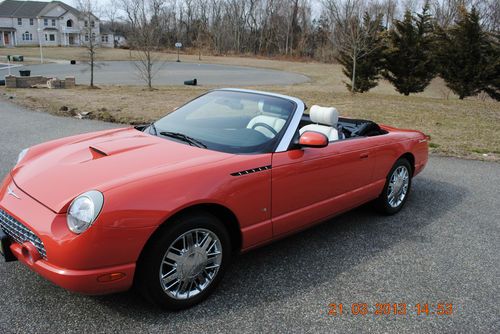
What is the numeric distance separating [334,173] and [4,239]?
2.60m

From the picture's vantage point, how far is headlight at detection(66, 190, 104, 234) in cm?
239

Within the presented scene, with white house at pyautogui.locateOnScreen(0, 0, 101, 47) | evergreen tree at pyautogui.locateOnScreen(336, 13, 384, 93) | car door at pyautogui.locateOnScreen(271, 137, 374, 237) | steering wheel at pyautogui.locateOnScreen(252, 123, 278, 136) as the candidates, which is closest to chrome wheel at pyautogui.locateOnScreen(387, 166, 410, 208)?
car door at pyautogui.locateOnScreen(271, 137, 374, 237)

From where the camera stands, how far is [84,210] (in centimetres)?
244

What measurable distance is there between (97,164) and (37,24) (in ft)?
295

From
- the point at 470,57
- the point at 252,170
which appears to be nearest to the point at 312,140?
the point at 252,170

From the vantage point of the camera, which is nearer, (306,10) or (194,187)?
(194,187)

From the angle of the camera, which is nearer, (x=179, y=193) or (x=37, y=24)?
(x=179, y=193)

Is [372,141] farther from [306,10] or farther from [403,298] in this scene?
[306,10]

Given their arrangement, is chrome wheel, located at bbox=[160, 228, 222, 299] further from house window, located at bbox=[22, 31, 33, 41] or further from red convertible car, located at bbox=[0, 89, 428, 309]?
house window, located at bbox=[22, 31, 33, 41]

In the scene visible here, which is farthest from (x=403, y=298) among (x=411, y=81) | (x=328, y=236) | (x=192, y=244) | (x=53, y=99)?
(x=411, y=81)

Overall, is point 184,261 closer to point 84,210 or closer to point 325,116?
point 84,210

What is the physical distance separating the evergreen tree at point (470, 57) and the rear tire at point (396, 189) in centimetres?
1764

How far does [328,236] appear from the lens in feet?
13.7

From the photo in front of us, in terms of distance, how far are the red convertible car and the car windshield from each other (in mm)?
13
